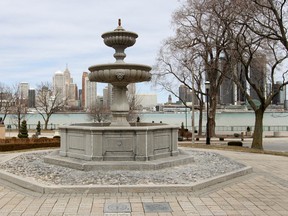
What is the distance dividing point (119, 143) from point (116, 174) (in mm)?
1415

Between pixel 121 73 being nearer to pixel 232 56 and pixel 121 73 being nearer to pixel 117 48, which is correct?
pixel 117 48

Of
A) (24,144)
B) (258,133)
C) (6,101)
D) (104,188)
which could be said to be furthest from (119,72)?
(6,101)

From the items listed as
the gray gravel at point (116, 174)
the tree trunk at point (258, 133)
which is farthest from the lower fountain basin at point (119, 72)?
the tree trunk at point (258, 133)

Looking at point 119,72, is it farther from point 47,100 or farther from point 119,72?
point 47,100

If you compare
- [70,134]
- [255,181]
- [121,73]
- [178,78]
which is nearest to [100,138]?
[70,134]

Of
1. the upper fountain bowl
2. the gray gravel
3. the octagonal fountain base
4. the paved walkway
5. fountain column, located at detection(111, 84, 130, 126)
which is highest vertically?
the upper fountain bowl

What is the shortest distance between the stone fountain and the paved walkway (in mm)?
2229

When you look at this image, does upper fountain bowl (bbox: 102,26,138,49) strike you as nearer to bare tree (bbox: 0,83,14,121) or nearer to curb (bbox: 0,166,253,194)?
curb (bbox: 0,166,253,194)

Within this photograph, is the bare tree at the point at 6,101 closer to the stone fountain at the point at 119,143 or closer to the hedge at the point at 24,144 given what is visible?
the hedge at the point at 24,144

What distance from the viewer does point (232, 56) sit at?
966 inches

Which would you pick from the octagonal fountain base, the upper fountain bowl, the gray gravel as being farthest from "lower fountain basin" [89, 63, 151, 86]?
the gray gravel

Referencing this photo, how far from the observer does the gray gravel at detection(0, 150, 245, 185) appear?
8445 mm

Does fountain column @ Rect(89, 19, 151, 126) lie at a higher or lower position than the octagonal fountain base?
higher

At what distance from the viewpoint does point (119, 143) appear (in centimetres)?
1034
